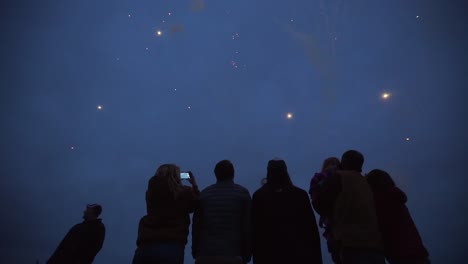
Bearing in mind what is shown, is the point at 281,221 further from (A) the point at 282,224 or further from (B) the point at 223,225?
(B) the point at 223,225

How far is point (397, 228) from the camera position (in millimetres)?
4289

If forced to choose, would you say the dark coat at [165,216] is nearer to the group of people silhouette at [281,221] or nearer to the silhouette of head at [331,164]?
the group of people silhouette at [281,221]

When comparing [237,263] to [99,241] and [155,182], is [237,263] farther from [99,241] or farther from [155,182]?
[99,241]

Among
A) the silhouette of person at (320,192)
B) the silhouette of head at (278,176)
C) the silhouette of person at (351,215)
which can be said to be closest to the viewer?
the silhouette of person at (351,215)

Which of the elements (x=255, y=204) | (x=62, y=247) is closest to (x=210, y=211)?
(x=255, y=204)

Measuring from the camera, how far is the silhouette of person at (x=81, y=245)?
18.5 ft

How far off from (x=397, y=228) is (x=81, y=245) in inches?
239

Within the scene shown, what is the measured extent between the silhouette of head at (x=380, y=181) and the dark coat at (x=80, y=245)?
5.68 metres

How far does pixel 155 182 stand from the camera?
14.8ft

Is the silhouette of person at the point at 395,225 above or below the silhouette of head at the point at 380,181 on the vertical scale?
below

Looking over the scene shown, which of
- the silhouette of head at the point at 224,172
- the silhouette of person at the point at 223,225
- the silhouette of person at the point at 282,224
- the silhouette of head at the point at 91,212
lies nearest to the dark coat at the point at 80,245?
the silhouette of head at the point at 91,212

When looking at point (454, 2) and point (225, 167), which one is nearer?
point (225, 167)

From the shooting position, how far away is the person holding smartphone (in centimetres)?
401

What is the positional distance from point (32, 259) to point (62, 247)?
250035mm
